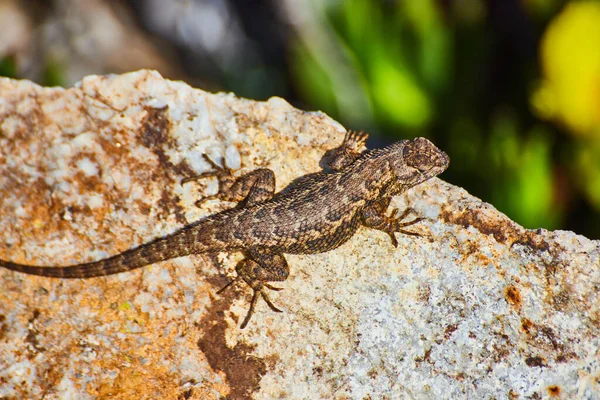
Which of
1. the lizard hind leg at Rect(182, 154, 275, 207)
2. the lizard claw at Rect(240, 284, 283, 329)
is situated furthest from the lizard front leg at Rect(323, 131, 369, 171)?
the lizard claw at Rect(240, 284, 283, 329)

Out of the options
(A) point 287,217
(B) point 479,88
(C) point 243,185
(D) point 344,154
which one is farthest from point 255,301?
(B) point 479,88

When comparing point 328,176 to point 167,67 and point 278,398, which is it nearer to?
point 278,398

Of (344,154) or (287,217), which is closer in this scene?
(287,217)

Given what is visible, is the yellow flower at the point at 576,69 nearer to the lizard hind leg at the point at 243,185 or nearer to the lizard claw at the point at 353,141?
the lizard claw at the point at 353,141

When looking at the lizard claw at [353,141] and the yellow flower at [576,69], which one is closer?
the lizard claw at [353,141]

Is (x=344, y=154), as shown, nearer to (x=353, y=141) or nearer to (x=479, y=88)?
(x=353, y=141)

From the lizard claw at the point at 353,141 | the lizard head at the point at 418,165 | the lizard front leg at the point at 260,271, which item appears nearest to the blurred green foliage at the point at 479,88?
the lizard head at the point at 418,165
